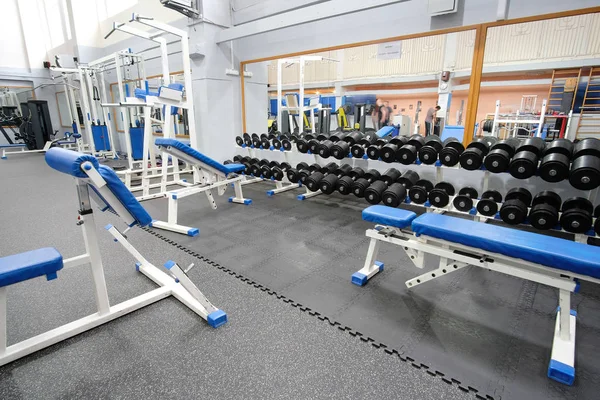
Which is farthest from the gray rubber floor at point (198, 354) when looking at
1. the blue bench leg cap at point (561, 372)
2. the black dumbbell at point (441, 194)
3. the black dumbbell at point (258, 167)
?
the black dumbbell at point (258, 167)

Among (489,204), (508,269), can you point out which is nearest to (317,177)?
(489,204)

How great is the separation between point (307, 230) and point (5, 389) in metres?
2.12

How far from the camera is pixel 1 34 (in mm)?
8992

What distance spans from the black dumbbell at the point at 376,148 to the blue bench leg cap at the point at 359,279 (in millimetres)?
1691

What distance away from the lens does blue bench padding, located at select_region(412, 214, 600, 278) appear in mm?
1233

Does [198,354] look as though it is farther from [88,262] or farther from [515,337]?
[515,337]

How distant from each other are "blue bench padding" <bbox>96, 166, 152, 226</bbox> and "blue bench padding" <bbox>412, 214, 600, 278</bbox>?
137 centimetres

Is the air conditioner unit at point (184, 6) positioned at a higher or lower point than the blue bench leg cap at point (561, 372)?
higher

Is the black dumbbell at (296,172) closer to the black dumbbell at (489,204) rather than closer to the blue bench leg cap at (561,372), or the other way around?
the black dumbbell at (489,204)

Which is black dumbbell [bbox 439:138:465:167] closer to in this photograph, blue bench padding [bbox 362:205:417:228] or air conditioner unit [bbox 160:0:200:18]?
blue bench padding [bbox 362:205:417:228]

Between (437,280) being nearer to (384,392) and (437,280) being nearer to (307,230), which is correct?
(384,392)

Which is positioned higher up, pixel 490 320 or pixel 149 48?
pixel 149 48

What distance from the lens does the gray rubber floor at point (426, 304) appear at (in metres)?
1.32

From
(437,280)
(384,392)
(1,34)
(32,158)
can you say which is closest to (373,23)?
(437,280)
